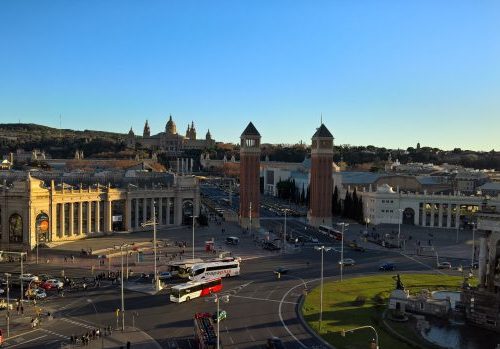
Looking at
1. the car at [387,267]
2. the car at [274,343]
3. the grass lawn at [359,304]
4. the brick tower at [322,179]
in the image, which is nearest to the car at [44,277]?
the grass lawn at [359,304]

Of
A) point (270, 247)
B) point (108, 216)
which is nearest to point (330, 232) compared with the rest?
point (270, 247)

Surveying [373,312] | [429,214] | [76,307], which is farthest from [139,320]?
[429,214]

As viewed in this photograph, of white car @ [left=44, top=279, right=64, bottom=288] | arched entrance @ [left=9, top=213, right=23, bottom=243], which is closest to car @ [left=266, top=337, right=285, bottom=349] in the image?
white car @ [left=44, top=279, right=64, bottom=288]

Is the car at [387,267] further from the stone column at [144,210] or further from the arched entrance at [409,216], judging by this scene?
the arched entrance at [409,216]

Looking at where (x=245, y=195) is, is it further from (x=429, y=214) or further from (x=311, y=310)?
(x=311, y=310)

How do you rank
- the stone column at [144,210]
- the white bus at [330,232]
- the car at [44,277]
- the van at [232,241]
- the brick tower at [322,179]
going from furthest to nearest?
the brick tower at [322,179], the stone column at [144,210], the white bus at [330,232], the van at [232,241], the car at [44,277]

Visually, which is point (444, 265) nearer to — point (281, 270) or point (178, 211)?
point (281, 270)

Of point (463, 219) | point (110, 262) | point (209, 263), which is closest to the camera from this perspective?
point (209, 263)
